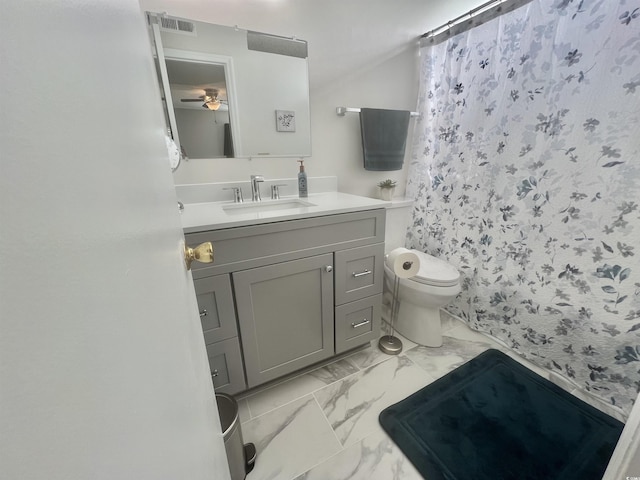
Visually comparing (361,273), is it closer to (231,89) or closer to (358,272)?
(358,272)

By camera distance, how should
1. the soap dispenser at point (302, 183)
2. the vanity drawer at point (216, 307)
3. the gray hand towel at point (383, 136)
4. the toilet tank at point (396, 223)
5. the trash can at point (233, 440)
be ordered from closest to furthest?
the trash can at point (233, 440), the vanity drawer at point (216, 307), the soap dispenser at point (302, 183), the gray hand towel at point (383, 136), the toilet tank at point (396, 223)

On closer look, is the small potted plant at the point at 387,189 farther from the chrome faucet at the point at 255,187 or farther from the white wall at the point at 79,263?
the white wall at the point at 79,263

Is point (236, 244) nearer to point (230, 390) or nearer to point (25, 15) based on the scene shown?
point (230, 390)

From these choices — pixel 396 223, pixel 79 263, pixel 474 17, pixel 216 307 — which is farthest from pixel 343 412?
pixel 474 17

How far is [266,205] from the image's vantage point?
4.63ft

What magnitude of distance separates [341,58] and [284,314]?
141 centimetres

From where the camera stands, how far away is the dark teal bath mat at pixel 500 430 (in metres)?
0.95

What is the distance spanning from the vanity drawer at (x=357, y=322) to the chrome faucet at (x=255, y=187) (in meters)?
0.72

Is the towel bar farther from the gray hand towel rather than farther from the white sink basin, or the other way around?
the white sink basin

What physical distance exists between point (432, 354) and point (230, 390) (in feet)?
3.56

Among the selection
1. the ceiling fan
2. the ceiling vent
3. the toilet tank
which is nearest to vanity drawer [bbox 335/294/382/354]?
the toilet tank

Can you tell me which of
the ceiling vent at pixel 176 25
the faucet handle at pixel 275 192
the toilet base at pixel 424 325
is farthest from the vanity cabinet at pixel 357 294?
the ceiling vent at pixel 176 25

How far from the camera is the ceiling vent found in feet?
3.72

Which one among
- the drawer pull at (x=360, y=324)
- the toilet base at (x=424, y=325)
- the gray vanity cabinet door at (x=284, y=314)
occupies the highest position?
the gray vanity cabinet door at (x=284, y=314)
